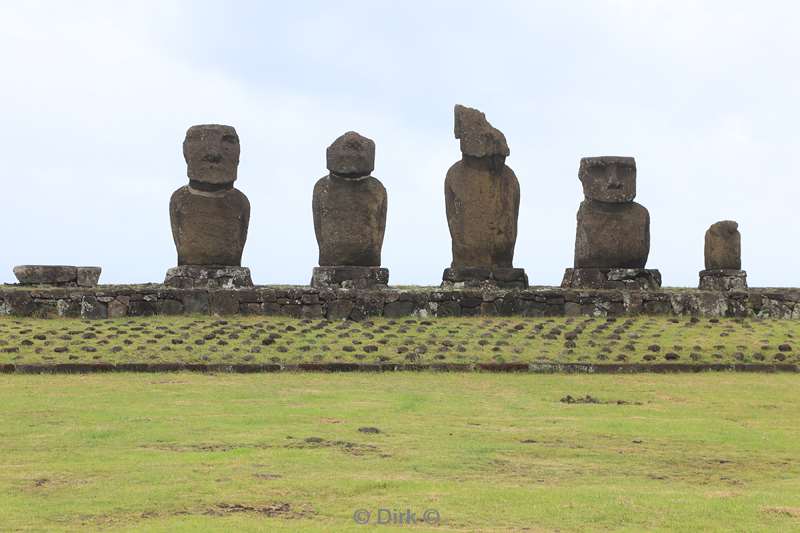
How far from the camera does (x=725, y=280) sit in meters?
24.2

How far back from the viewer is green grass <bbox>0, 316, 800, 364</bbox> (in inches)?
584

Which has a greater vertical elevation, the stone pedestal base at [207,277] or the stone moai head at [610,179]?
the stone moai head at [610,179]

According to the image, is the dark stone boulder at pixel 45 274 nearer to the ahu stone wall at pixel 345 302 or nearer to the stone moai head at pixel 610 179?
the ahu stone wall at pixel 345 302

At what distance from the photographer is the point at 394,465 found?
811cm

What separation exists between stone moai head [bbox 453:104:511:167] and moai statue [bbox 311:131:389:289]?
5.49ft

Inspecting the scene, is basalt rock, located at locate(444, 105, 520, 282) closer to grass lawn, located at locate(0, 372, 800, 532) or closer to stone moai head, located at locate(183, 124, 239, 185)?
stone moai head, located at locate(183, 124, 239, 185)

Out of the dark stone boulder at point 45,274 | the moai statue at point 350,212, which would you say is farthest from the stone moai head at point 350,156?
the dark stone boulder at point 45,274

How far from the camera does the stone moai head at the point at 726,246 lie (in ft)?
80.1

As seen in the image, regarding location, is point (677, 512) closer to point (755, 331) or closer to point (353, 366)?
point (353, 366)

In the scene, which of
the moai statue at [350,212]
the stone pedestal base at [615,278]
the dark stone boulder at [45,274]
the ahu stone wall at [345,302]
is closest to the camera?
the ahu stone wall at [345,302]

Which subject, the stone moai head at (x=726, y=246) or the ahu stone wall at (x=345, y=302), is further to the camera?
the stone moai head at (x=726, y=246)

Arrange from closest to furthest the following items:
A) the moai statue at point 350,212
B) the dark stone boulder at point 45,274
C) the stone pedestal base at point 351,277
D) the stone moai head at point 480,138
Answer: the stone pedestal base at point 351,277 < the moai statue at point 350,212 < the stone moai head at point 480,138 < the dark stone boulder at point 45,274

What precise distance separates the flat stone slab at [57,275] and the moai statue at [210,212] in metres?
1.93

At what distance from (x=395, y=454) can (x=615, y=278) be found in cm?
1355
